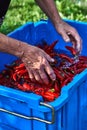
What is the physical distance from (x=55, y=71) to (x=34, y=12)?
194 centimetres

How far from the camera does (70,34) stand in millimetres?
2533

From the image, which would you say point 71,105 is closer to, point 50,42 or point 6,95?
point 6,95

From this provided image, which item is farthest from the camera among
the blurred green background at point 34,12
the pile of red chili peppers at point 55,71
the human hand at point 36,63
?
the blurred green background at point 34,12

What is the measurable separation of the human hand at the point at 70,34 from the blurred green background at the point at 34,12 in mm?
1564

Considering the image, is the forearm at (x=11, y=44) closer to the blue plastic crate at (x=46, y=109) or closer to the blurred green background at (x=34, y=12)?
the blue plastic crate at (x=46, y=109)

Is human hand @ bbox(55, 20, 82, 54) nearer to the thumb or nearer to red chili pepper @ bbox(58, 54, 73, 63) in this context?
the thumb

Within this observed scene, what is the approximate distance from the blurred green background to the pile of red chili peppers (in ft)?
4.08

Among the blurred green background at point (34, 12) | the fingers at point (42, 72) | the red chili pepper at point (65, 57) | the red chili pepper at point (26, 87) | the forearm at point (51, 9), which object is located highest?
the blurred green background at point (34, 12)

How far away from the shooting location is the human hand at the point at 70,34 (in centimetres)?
249

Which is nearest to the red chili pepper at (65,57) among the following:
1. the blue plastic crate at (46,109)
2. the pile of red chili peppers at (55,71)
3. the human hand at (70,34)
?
the pile of red chili peppers at (55,71)

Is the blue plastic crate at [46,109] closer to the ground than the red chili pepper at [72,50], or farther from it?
closer to the ground

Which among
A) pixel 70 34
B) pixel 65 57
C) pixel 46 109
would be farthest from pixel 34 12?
pixel 46 109

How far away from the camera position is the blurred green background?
164 inches

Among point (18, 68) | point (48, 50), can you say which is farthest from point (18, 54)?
point (48, 50)
